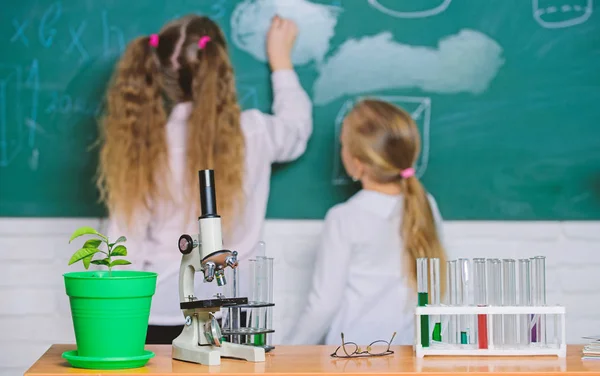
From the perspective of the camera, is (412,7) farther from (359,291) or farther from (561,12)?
(359,291)

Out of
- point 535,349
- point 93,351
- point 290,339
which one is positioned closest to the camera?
point 93,351

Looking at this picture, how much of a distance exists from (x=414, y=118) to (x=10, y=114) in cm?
155

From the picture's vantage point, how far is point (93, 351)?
194cm

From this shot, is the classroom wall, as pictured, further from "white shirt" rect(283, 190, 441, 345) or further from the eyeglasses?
the eyeglasses

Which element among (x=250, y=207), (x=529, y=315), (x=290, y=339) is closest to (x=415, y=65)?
(x=250, y=207)

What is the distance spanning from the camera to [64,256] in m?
3.38

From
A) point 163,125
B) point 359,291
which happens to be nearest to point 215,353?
point 359,291

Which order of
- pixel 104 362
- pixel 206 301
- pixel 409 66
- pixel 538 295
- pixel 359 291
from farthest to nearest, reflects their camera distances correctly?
pixel 409 66, pixel 359 291, pixel 538 295, pixel 206 301, pixel 104 362

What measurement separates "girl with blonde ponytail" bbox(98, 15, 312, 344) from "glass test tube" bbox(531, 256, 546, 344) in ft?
4.66

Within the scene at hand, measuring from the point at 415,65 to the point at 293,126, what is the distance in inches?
21.1

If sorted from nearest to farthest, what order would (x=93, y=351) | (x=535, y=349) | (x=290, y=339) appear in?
(x=93, y=351) < (x=535, y=349) < (x=290, y=339)

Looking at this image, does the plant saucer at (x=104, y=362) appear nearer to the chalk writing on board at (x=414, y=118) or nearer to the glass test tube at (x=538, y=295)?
the glass test tube at (x=538, y=295)

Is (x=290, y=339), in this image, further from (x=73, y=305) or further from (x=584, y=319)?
(x=73, y=305)

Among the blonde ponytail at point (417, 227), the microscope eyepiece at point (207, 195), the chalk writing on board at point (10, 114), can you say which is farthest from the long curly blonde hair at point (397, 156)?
the microscope eyepiece at point (207, 195)
